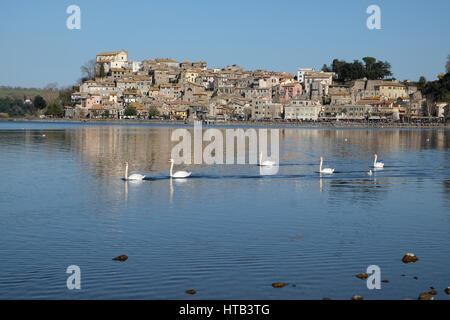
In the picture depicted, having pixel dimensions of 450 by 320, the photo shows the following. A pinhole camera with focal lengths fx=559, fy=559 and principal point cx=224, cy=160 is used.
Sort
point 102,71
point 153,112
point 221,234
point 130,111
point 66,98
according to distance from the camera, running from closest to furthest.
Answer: point 221,234, point 153,112, point 130,111, point 66,98, point 102,71

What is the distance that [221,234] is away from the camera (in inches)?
520

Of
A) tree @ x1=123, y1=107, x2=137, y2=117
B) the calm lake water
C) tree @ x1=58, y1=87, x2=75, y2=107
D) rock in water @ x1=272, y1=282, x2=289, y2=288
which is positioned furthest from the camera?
tree @ x1=58, y1=87, x2=75, y2=107

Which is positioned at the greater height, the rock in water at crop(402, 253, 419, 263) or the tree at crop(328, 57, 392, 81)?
the tree at crop(328, 57, 392, 81)

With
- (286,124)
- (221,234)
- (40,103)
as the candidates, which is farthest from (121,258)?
(40,103)

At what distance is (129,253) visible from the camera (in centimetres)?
1142

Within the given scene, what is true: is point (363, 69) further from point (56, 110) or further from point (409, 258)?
point (409, 258)

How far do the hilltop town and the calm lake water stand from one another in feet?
295

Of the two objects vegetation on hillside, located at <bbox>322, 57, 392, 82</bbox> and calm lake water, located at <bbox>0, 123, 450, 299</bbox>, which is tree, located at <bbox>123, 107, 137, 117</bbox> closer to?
vegetation on hillside, located at <bbox>322, 57, 392, 82</bbox>

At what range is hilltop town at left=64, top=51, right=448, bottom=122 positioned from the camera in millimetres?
113750

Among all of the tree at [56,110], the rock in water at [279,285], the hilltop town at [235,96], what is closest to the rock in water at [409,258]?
the rock in water at [279,285]

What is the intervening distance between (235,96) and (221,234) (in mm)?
110010

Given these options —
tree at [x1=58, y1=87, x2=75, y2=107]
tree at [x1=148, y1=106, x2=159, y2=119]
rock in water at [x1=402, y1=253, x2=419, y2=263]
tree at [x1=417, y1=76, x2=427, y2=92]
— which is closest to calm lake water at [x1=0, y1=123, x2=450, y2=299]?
rock in water at [x1=402, y1=253, x2=419, y2=263]

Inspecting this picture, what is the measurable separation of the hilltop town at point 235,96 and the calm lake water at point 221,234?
89974 millimetres

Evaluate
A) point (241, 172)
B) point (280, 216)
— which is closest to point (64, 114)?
point (241, 172)
